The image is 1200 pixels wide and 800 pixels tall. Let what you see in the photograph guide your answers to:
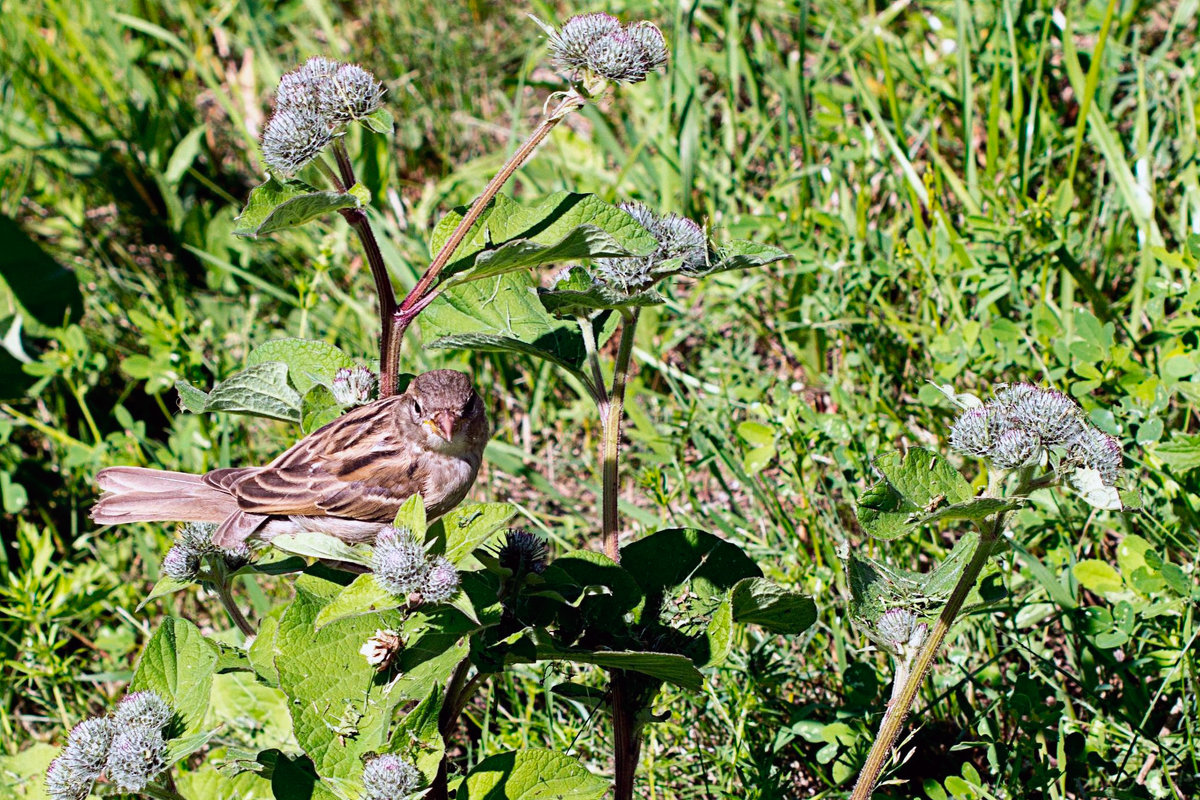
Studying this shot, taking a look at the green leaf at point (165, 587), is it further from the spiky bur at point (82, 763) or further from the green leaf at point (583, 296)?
the green leaf at point (583, 296)

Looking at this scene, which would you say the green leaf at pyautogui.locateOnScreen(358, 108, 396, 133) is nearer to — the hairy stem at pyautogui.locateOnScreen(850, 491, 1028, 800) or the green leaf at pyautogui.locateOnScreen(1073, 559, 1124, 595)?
the hairy stem at pyautogui.locateOnScreen(850, 491, 1028, 800)

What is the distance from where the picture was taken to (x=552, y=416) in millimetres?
4551

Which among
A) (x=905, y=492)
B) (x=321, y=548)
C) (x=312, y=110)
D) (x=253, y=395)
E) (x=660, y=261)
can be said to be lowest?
(x=905, y=492)

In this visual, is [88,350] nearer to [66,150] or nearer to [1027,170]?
[66,150]

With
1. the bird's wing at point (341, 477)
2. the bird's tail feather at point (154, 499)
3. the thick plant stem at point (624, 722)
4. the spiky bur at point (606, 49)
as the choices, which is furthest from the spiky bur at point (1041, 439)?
the bird's tail feather at point (154, 499)

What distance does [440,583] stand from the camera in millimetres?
1904

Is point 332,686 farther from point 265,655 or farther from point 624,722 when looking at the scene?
point 624,722

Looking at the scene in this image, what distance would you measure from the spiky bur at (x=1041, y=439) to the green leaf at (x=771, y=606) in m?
0.45

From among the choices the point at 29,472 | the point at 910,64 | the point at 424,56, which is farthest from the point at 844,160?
the point at 29,472

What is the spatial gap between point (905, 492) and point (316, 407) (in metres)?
1.33

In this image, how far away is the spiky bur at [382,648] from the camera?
211 cm

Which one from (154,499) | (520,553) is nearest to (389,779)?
(520,553)

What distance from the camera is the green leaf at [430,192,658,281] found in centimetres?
213

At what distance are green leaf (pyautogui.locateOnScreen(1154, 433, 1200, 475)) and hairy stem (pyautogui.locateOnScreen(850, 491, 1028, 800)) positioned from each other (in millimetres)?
1068
